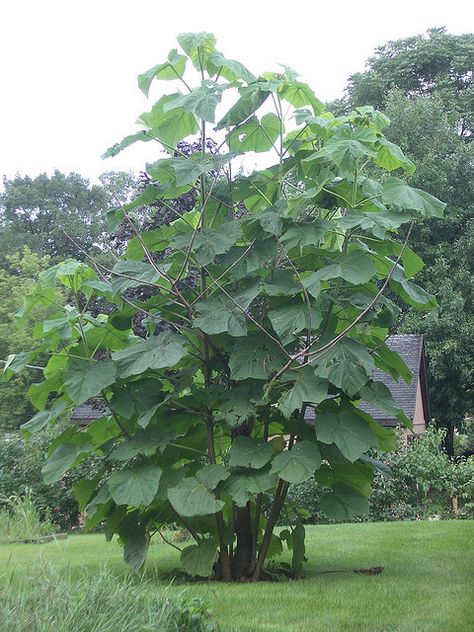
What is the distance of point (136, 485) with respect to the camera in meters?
5.33

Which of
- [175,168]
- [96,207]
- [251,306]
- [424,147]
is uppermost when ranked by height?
[96,207]

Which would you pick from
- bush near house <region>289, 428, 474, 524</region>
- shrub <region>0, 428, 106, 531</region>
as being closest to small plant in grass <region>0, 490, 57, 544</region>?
shrub <region>0, 428, 106, 531</region>

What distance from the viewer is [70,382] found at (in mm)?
5496

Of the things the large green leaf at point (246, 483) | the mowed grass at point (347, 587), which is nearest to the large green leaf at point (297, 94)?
the large green leaf at point (246, 483)

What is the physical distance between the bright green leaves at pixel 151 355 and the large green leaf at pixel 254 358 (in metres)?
0.36

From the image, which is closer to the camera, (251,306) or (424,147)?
(251,306)

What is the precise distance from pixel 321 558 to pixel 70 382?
315 centimetres

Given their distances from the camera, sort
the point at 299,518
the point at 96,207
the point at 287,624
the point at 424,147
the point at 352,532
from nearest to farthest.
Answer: the point at 287,624 → the point at 299,518 → the point at 352,532 → the point at 424,147 → the point at 96,207

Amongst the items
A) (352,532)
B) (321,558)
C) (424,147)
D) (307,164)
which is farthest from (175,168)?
(424,147)

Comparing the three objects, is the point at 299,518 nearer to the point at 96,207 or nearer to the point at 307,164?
the point at 307,164

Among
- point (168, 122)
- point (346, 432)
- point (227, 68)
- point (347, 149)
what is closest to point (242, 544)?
point (346, 432)

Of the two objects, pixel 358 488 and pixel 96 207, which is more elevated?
pixel 96 207

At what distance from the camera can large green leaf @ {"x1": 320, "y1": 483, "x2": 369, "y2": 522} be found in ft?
18.6

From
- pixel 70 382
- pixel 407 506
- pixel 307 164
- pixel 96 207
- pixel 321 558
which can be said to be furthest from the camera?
pixel 96 207
